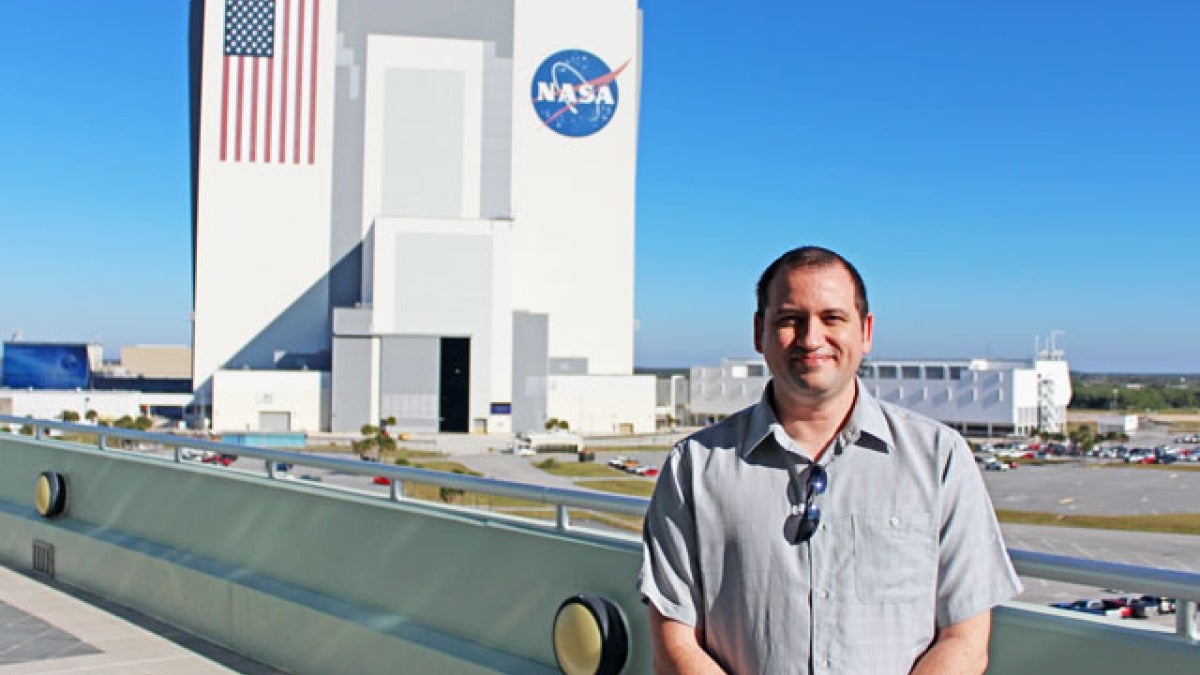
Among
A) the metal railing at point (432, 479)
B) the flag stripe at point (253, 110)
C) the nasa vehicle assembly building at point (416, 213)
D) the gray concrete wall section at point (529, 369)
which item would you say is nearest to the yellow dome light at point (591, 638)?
the metal railing at point (432, 479)

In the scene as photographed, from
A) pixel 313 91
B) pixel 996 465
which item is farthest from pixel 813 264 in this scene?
pixel 996 465

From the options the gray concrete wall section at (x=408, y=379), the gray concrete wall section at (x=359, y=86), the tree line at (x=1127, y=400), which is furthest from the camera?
the tree line at (x=1127, y=400)

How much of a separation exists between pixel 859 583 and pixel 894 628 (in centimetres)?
11

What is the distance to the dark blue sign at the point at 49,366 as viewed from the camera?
70875 millimetres

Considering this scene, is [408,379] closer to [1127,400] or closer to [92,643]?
[92,643]

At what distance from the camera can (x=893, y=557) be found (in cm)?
203

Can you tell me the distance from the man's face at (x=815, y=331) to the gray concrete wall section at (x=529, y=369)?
5438cm

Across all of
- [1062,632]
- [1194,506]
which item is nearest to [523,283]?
[1194,506]

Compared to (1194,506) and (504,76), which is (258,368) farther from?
(1194,506)

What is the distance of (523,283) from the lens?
209 ft

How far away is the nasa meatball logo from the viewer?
62.0 m

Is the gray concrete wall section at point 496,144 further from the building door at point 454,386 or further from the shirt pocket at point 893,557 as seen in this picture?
the shirt pocket at point 893,557

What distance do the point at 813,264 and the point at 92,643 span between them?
17.3 feet

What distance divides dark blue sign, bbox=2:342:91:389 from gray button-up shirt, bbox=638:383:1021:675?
7729 cm
